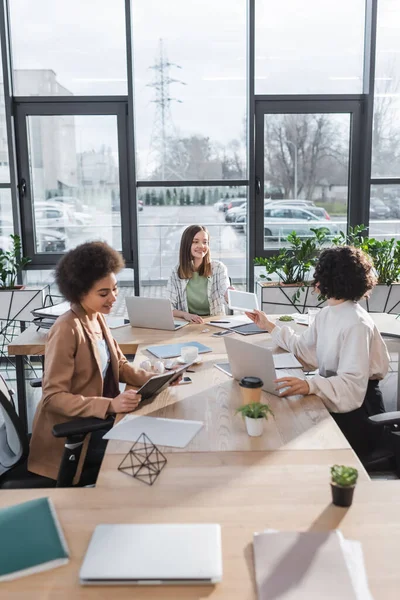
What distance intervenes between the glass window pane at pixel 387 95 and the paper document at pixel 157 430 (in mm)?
3746

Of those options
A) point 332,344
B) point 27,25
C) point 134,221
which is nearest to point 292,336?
point 332,344

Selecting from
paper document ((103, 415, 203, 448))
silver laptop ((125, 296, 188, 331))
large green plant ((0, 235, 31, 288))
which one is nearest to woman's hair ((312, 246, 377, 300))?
paper document ((103, 415, 203, 448))

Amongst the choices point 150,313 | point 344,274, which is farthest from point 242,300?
point 344,274

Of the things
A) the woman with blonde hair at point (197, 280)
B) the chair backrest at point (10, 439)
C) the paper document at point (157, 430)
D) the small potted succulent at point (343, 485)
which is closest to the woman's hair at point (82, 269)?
the chair backrest at point (10, 439)

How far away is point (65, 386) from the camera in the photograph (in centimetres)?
202

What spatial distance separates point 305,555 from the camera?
1130 millimetres

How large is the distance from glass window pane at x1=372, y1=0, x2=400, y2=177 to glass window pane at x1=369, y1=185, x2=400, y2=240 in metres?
0.14

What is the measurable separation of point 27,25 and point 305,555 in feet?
15.3

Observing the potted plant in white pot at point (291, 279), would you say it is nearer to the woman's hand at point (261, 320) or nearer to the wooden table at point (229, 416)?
the woman's hand at point (261, 320)

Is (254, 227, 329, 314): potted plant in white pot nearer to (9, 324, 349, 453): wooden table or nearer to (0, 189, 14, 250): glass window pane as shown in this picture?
(9, 324, 349, 453): wooden table

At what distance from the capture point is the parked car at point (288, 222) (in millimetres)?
4914

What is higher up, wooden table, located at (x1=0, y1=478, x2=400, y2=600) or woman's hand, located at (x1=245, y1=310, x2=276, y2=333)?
woman's hand, located at (x1=245, y1=310, x2=276, y2=333)

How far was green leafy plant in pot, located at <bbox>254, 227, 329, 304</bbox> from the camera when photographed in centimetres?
454

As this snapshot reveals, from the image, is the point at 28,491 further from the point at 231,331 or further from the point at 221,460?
the point at 231,331
